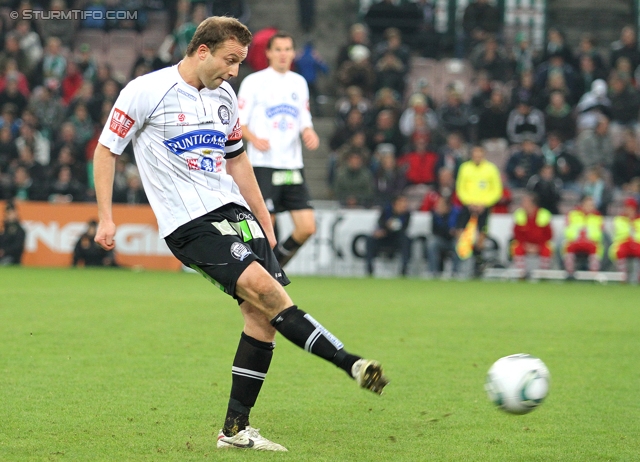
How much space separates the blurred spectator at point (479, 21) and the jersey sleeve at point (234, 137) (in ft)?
60.4

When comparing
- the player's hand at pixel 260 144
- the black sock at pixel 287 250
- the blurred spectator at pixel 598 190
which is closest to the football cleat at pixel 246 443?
the player's hand at pixel 260 144

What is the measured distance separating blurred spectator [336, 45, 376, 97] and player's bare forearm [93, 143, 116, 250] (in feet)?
54.4

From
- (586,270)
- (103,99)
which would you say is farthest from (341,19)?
(586,270)

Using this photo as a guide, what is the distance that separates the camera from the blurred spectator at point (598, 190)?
18875mm

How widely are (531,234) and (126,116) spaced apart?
13.4 meters

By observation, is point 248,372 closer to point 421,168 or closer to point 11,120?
point 421,168

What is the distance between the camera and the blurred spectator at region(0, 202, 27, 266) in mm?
18172

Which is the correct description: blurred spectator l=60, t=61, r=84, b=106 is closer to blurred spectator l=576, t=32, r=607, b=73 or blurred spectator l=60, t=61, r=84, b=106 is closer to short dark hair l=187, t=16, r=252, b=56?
blurred spectator l=576, t=32, r=607, b=73

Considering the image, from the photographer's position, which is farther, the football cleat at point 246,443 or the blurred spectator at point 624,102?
the blurred spectator at point 624,102

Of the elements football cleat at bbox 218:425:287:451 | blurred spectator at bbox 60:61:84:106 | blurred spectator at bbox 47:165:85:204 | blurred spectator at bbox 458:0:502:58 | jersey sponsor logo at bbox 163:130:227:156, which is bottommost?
football cleat at bbox 218:425:287:451

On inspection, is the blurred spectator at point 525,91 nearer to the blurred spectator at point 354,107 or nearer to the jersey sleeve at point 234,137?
the blurred spectator at point 354,107

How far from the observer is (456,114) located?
20875mm

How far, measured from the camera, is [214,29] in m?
5.09

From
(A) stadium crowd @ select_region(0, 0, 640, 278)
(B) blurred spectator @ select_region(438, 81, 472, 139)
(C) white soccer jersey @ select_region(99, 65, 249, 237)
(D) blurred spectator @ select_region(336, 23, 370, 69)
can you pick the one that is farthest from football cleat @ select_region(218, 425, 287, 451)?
(D) blurred spectator @ select_region(336, 23, 370, 69)
